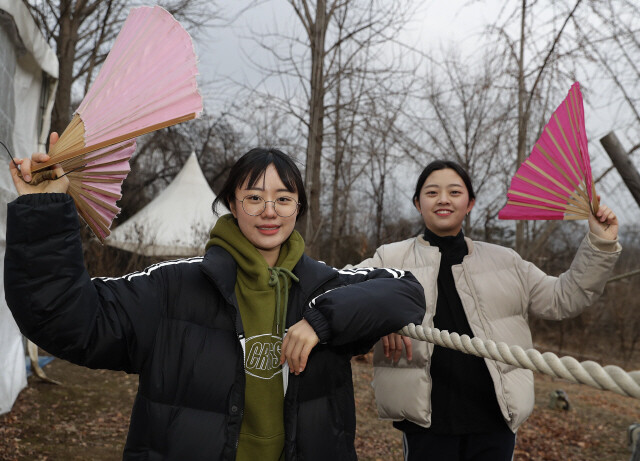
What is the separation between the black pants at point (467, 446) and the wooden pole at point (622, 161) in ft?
4.74

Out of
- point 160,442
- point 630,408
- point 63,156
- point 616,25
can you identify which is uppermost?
point 616,25

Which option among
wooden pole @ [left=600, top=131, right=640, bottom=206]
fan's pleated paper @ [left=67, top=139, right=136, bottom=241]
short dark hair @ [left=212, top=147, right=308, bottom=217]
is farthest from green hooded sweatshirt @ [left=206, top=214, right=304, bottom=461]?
wooden pole @ [left=600, top=131, right=640, bottom=206]

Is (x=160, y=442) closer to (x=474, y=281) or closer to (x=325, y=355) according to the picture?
(x=325, y=355)

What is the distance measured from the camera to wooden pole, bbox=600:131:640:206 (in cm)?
260

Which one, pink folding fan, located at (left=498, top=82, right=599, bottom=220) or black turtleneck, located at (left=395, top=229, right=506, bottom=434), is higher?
pink folding fan, located at (left=498, top=82, right=599, bottom=220)

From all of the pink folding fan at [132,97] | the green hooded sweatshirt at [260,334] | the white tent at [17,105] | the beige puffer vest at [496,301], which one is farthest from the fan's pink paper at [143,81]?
the white tent at [17,105]

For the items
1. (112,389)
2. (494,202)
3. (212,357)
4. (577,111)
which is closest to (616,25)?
(577,111)

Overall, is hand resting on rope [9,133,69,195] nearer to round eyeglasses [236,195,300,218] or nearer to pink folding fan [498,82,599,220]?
round eyeglasses [236,195,300,218]

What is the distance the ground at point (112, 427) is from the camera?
13.6 ft

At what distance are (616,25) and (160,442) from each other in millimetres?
5375

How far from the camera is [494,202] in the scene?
9.09 metres

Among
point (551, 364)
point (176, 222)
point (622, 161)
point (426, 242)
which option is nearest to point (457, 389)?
point (426, 242)

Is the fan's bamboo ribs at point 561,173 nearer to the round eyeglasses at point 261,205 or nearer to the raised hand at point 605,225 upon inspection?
the raised hand at point 605,225

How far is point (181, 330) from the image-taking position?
1.58 meters
